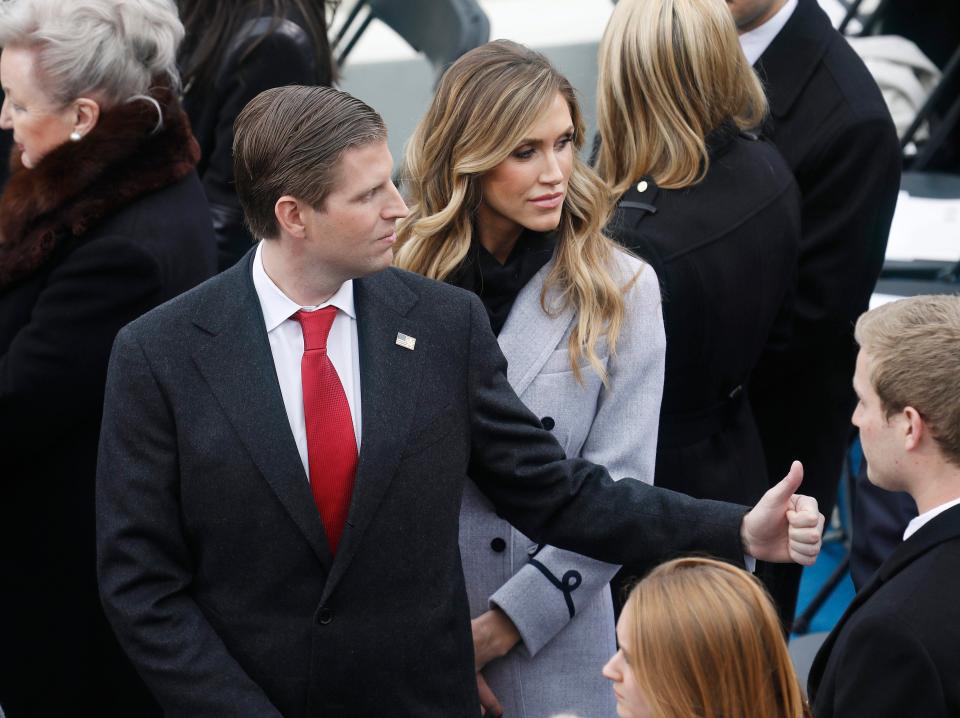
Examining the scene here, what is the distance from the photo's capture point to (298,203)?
6.73 ft

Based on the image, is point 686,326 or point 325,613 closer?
point 325,613

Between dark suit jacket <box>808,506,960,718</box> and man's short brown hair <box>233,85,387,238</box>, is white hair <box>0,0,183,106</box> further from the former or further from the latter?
dark suit jacket <box>808,506,960,718</box>

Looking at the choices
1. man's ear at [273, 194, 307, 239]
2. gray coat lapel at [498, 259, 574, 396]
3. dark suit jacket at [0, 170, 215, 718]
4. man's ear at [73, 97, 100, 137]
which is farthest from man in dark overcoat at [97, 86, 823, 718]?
man's ear at [73, 97, 100, 137]

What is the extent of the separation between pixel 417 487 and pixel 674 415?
84cm

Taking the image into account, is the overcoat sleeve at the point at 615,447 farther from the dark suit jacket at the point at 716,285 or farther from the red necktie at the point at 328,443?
the red necktie at the point at 328,443

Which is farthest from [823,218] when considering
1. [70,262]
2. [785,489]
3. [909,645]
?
[70,262]

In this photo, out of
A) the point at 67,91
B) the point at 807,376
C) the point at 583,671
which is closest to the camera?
the point at 583,671

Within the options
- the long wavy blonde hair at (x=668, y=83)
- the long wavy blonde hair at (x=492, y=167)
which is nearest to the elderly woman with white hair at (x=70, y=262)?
the long wavy blonde hair at (x=492, y=167)

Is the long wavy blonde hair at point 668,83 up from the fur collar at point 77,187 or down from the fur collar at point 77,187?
up

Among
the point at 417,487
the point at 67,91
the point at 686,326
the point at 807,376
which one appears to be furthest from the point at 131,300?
the point at 807,376

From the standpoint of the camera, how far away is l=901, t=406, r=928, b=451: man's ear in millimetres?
1996

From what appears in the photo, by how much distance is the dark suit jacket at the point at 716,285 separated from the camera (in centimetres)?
266

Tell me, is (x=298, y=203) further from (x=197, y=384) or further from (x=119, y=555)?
(x=119, y=555)

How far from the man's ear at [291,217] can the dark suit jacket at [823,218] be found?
1.46 meters
